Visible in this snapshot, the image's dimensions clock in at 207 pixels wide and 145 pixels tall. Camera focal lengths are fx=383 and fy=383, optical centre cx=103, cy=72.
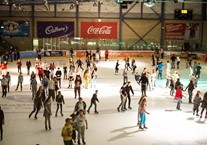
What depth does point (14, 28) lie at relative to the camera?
48.0 metres

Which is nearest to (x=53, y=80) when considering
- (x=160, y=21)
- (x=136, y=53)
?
(x=136, y=53)

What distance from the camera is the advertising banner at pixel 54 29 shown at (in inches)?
1911

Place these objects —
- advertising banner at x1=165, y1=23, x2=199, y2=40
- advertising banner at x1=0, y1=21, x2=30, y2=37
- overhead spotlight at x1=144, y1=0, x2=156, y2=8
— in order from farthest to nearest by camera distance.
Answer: advertising banner at x1=165, y1=23, x2=199, y2=40 → advertising banner at x1=0, y1=21, x2=30, y2=37 → overhead spotlight at x1=144, y1=0, x2=156, y2=8

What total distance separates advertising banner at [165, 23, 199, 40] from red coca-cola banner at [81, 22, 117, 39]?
7.03 metres

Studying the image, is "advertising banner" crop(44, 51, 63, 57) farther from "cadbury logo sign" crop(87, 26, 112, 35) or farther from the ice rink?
the ice rink

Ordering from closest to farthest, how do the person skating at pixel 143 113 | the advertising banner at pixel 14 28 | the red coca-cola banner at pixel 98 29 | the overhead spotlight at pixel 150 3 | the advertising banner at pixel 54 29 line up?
the person skating at pixel 143 113 < the overhead spotlight at pixel 150 3 < the advertising banner at pixel 14 28 < the advertising banner at pixel 54 29 < the red coca-cola banner at pixel 98 29

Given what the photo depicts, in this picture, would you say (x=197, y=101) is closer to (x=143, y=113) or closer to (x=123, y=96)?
(x=123, y=96)

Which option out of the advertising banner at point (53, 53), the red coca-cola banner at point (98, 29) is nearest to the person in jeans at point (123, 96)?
the advertising banner at point (53, 53)

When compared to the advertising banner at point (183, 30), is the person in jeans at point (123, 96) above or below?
below

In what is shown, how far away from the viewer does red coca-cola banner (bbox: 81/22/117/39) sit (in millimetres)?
49062

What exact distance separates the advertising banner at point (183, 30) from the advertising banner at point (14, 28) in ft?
59.1

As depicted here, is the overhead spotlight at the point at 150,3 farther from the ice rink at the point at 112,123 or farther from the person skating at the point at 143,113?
the person skating at the point at 143,113

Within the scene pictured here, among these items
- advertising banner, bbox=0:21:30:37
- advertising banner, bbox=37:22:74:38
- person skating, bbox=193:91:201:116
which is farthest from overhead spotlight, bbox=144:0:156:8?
advertising banner, bbox=0:21:30:37

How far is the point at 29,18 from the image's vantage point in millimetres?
48219
